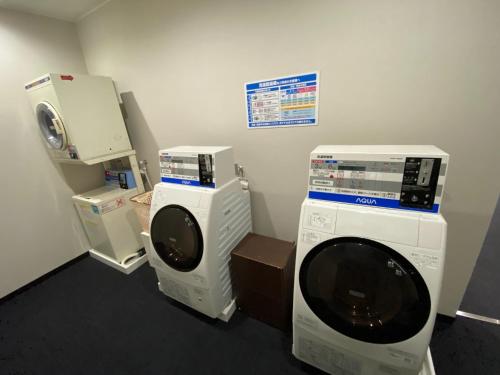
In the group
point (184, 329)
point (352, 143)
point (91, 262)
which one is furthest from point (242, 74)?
point (91, 262)

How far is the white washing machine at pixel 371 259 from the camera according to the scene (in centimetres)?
87

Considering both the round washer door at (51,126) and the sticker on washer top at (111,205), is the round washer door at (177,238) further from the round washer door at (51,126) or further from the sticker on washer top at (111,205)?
the round washer door at (51,126)

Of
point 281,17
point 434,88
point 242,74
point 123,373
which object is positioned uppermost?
point 281,17

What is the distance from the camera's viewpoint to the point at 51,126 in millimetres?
1976

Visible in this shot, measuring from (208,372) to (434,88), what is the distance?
2.12 meters

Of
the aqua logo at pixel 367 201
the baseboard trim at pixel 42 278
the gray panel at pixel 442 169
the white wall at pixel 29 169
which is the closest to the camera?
the gray panel at pixel 442 169

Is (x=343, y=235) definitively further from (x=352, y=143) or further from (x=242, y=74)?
(x=242, y=74)

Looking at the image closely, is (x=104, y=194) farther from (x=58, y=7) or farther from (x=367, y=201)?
(x=367, y=201)

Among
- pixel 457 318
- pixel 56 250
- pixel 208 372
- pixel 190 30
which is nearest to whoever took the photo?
pixel 208 372

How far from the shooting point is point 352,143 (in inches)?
55.4

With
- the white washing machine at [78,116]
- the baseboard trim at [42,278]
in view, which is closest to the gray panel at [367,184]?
the white washing machine at [78,116]

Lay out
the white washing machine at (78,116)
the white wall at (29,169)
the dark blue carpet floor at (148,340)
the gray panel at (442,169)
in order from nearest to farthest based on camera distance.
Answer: the gray panel at (442,169), the dark blue carpet floor at (148,340), the white washing machine at (78,116), the white wall at (29,169)

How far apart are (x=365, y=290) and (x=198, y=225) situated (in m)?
0.98

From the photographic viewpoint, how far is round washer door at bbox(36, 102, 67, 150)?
1780mm
